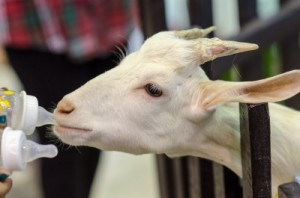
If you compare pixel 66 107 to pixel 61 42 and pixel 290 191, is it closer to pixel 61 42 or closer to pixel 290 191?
pixel 290 191

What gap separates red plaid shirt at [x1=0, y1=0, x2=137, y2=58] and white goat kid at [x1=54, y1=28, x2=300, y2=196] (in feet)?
2.40

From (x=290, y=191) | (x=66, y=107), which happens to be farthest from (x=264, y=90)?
(x=66, y=107)

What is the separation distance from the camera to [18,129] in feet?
2.98

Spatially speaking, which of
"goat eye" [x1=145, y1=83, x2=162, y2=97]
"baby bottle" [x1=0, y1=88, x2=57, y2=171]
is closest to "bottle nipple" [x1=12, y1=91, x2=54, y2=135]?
"baby bottle" [x1=0, y1=88, x2=57, y2=171]

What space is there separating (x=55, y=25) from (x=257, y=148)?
0.97m

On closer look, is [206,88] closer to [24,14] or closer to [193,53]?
[193,53]

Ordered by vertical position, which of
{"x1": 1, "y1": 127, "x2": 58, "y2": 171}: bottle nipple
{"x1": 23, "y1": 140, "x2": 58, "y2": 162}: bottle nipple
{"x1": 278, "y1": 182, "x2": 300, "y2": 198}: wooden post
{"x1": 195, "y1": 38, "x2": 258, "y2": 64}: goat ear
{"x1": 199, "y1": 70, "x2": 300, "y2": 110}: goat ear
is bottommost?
{"x1": 278, "y1": 182, "x2": 300, "y2": 198}: wooden post

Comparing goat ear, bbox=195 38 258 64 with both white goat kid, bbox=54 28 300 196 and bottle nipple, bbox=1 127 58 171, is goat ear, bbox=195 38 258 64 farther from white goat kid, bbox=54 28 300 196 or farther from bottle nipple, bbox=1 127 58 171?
bottle nipple, bbox=1 127 58 171

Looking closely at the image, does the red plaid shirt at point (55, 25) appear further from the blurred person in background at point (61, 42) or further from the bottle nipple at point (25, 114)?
the bottle nipple at point (25, 114)

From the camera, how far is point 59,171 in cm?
185

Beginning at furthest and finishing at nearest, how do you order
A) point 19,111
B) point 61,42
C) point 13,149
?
point 61,42 → point 19,111 → point 13,149

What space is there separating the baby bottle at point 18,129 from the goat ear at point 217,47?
0.24m

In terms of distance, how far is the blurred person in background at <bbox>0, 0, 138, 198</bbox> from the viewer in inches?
67.7

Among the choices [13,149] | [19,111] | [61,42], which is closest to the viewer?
[13,149]
